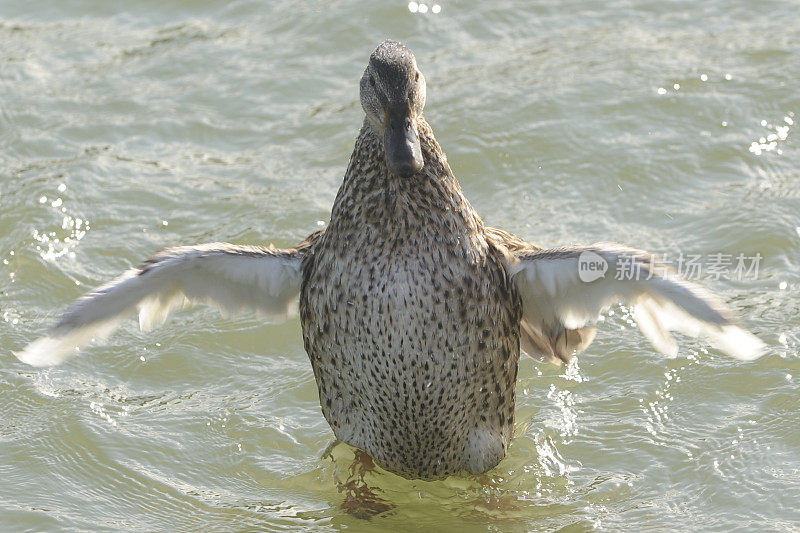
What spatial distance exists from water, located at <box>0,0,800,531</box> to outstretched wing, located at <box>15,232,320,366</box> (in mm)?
978

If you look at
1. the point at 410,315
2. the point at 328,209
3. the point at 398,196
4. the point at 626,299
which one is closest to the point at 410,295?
the point at 410,315

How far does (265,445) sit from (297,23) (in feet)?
17.3

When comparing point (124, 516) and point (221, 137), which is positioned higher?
point (221, 137)

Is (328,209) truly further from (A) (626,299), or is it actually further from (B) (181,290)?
(A) (626,299)

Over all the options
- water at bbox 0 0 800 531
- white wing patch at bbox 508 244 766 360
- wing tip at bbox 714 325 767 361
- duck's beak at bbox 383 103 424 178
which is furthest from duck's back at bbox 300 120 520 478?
wing tip at bbox 714 325 767 361

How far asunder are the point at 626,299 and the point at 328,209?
11.9 feet

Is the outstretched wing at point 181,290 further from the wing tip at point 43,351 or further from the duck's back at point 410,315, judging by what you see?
the duck's back at point 410,315

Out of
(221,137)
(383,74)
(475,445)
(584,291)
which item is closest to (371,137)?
(383,74)

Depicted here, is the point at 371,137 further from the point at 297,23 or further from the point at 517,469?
the point at 297,23

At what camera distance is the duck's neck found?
18.4 feet

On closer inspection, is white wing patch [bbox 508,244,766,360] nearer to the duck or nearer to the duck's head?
the duck

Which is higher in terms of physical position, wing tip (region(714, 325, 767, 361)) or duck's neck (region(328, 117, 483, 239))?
duck's neck (region(328, 117, 483, 239))

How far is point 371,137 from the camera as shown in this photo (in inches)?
224

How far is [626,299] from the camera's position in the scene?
559cm
